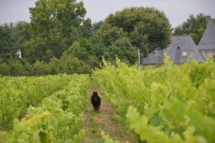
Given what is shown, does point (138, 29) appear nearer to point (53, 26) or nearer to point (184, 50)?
point (184, 50)

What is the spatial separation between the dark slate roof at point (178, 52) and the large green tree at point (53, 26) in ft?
37.1

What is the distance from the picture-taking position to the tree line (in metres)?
36.3

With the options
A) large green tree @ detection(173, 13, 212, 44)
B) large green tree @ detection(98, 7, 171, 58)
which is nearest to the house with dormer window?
large green tree @ detection(98, 7, 171, 58)

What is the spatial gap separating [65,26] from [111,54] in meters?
13.8

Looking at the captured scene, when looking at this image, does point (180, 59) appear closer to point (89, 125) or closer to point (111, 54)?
point (111, 54)

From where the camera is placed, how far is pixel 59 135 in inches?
210

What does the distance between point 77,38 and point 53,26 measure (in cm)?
387

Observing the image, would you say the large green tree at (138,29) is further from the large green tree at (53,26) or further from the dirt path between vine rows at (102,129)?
the dirt path between vine rows at (102,129)

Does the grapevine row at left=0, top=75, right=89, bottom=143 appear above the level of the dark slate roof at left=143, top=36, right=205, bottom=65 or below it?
below

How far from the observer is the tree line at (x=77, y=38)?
119 ft

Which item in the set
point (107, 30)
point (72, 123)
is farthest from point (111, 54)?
point (72, 123)

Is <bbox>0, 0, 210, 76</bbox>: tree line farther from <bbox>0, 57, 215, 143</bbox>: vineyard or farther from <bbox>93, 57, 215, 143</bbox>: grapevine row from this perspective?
<bbox>93, 57, 215, 143</bbox>: grapevine row

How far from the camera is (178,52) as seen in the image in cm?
4369

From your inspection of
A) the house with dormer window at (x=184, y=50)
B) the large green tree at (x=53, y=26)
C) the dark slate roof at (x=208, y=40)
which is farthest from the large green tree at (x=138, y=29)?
the dark slate roof at (x=208, y=40)
